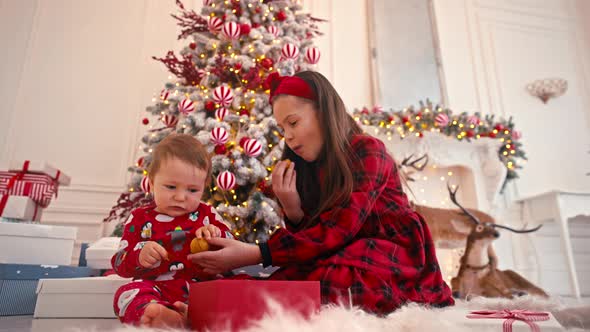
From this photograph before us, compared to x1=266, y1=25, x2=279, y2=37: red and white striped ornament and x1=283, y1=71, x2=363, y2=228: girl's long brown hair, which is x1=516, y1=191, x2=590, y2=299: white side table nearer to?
x1=266, y1=25, x2=279, y2=37: red and white striped ornament

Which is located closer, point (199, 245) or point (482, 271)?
point (199, 245)

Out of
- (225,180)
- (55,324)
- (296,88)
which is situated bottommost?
(55,324)

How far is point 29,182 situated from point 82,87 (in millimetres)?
1281

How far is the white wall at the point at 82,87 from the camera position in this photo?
255 centimetres

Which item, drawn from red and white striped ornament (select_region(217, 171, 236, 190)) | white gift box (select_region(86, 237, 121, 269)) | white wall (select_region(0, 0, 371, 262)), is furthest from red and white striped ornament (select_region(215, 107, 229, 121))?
white wall (select_region(0, 0, 371, 262))

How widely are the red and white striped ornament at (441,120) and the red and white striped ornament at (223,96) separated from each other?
1.58 m

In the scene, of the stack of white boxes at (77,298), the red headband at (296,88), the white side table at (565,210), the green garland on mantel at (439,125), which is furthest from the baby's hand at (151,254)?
the white side table at (565,210)

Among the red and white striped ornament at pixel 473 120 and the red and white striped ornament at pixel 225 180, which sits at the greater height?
the red and white striped ornament at pixel 473 120

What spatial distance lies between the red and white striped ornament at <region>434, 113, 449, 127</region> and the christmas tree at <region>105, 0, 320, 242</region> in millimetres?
1116

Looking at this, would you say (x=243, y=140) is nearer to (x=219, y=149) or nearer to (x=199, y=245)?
(x=219, y=149)

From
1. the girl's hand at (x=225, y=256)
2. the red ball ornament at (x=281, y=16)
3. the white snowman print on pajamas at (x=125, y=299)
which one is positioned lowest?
the white snowman print on pajamas at (x=125, y=299)

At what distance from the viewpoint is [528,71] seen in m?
3.64

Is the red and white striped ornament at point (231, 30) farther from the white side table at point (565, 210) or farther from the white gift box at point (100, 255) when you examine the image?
the white side table at point (565, 210)

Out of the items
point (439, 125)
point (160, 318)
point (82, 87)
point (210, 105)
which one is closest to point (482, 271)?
point (439, 125)
